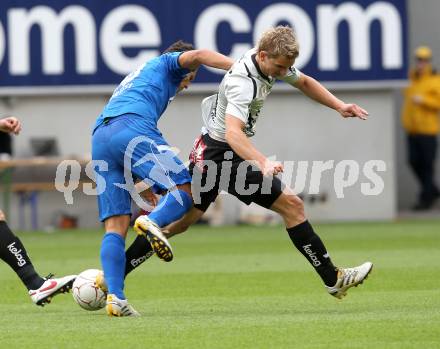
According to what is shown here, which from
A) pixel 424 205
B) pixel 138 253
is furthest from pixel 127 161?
pixel 424 205

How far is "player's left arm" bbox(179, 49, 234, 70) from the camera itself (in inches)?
347

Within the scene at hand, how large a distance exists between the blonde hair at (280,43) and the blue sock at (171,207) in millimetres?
1196

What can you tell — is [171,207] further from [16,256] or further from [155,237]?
[16,256]

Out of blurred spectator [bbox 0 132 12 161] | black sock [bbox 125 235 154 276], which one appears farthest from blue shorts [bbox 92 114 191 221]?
blurred spectator [bbox 0 132 12 161]

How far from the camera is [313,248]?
9.22 meters

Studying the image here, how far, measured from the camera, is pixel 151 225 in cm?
850

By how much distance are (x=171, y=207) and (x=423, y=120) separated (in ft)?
43.0

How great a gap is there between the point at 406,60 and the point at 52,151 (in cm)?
592

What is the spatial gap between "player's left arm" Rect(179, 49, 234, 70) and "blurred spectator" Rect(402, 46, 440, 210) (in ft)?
40.8

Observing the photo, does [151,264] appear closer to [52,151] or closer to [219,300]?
[219,300]

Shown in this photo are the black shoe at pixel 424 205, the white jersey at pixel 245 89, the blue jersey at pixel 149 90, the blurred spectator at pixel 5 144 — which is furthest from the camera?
the black shoe at pixel 424 205

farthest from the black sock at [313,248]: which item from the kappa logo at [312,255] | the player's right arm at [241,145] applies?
the player's right arm at [241,145]

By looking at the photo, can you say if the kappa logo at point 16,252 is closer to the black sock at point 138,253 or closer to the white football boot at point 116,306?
the black sock at point 138,253

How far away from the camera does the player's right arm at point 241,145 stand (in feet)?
27.6
